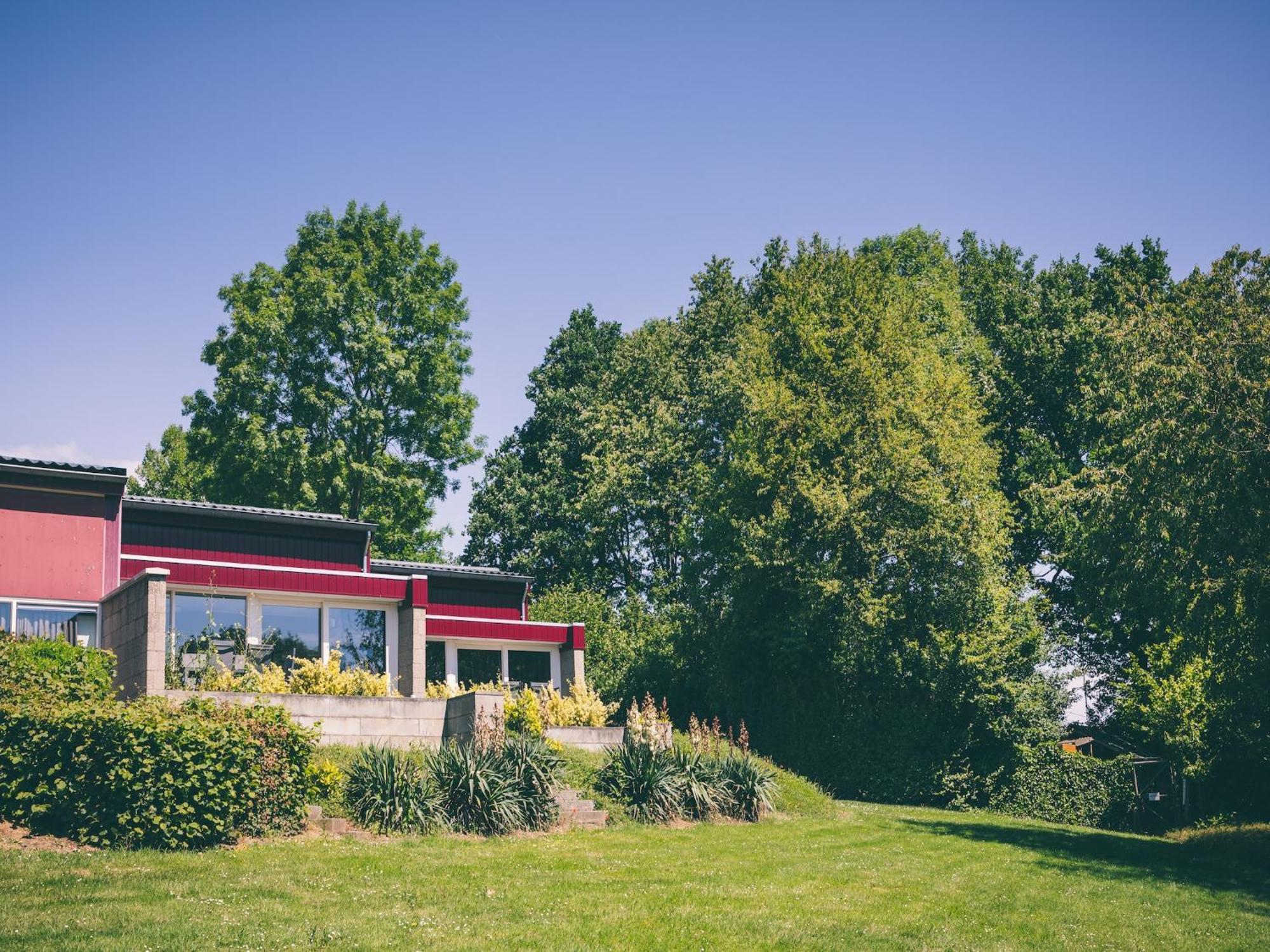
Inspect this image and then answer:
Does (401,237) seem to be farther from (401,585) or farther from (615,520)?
(401,585)

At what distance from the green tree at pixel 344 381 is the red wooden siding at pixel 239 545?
43.5 feet

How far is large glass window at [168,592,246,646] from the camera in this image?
27641 mm

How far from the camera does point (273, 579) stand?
2906 cm

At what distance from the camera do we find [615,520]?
169 ft

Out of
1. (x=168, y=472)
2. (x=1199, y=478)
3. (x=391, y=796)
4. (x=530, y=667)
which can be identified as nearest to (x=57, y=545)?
(x=391, y=796)

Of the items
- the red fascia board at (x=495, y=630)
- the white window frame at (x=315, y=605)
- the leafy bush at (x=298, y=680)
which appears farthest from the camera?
the red fascia board at (x=495, y=630)

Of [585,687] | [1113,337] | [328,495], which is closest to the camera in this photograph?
[1113,337]

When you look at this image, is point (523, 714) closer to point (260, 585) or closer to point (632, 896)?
point (260, 585)

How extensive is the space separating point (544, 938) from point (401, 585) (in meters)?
17.9

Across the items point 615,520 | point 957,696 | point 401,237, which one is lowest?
point 957,696

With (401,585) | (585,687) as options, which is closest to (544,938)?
(585,687)

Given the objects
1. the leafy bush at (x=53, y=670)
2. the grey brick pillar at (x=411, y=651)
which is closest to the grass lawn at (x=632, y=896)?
the leafy bush at (x=53, y=670)

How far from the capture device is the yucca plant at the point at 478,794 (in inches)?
800

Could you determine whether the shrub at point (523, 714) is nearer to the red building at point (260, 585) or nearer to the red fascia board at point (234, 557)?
the red building at point (260, 585)
